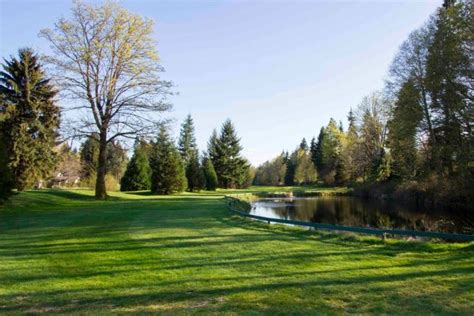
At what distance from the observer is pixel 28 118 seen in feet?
84.0

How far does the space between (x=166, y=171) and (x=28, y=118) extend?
55.4 feet

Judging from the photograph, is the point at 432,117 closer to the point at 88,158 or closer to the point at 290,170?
the point at 88,158

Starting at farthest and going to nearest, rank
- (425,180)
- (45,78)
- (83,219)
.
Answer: (425,180) → (45,78) → (83,219)

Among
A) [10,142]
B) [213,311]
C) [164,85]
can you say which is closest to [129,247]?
[213,311]

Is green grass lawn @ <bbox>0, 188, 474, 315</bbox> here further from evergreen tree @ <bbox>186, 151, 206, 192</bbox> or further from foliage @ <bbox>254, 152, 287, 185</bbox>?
foliage @ <bbox>254, 152, 287, 185</bbox>

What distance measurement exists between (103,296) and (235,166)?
60052 mm

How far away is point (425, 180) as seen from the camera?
98.2 ft

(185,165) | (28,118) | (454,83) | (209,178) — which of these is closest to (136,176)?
(185,165)

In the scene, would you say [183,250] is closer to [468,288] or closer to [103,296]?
[103,296]

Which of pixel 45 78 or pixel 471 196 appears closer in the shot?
pixel 471 196

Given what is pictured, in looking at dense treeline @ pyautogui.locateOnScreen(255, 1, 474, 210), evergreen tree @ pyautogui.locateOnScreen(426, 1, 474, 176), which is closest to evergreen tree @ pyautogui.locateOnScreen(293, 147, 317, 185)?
dense treeline @ pyautogui.locateOnScreen(255, 1, 474, 210)

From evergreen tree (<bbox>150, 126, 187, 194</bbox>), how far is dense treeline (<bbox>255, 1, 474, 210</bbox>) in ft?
73.1

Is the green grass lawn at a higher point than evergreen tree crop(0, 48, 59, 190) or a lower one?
lower

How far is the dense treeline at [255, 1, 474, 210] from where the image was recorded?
23297mm
